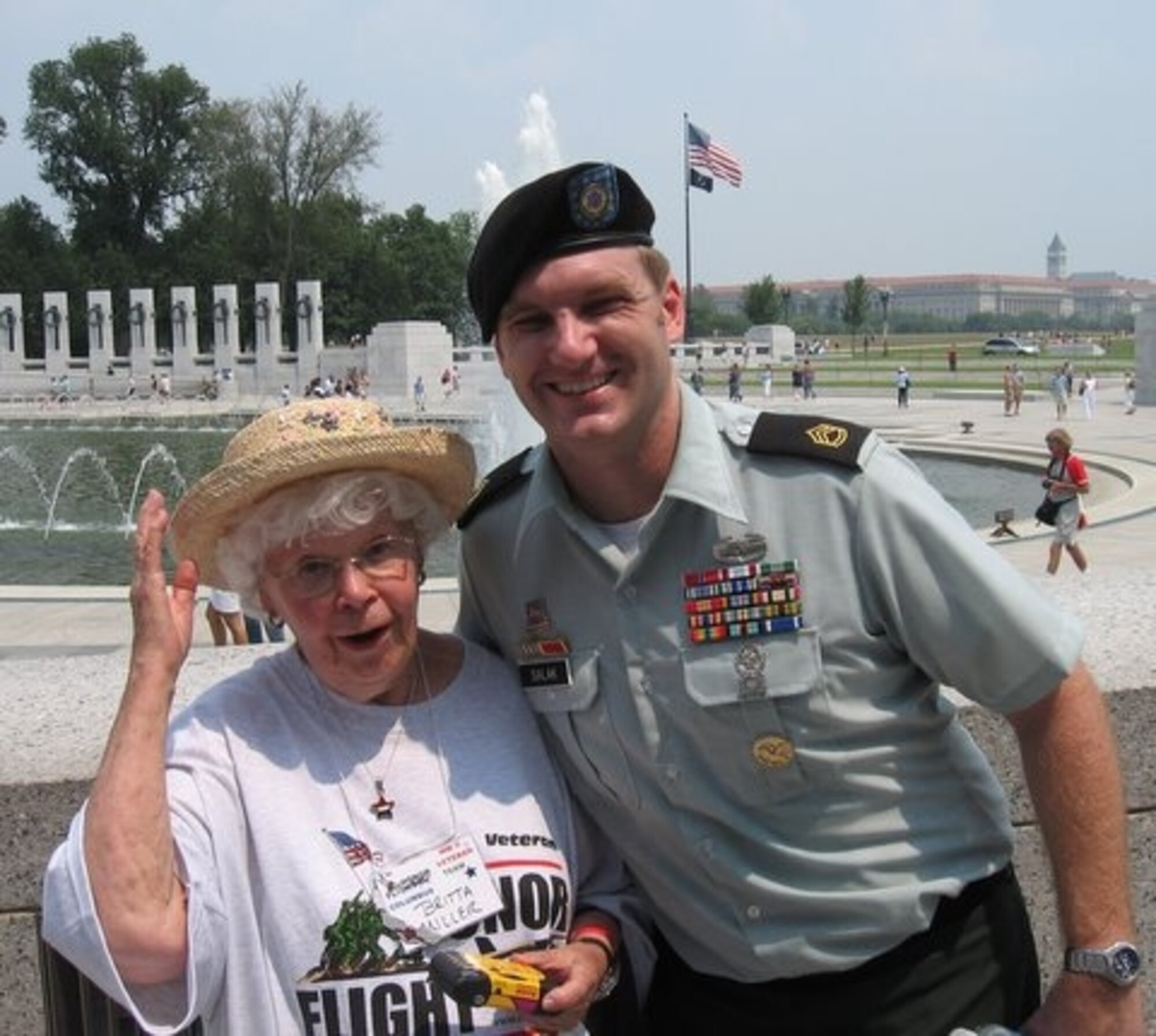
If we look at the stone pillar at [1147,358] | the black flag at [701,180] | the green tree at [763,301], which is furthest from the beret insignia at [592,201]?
the green tree at [763,301]

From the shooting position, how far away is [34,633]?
442 inches

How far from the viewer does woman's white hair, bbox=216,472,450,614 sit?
222 centimetres

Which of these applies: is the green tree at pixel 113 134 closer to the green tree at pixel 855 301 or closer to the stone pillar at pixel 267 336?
the stone pillar at pixel 267 336

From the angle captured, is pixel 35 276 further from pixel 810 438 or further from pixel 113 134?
pixel 810 438

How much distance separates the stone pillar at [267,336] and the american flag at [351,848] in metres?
65.1

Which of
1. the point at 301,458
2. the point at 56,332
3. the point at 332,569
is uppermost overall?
the point at 56,332

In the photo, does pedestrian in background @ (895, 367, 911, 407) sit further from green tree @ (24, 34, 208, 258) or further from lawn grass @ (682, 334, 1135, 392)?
green tree @ (24, 34, 208, 258)

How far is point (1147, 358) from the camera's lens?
38.7 metres

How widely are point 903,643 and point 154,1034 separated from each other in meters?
1.16

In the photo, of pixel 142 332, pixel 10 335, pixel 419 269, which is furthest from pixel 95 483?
pixel 419 269

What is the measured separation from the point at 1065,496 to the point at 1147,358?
90.5 feet

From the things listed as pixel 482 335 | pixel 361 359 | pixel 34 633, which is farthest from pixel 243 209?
pixel 482 335

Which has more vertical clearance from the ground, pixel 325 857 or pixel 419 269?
pixel 419 269

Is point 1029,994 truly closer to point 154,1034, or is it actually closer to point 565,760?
point 565,760
